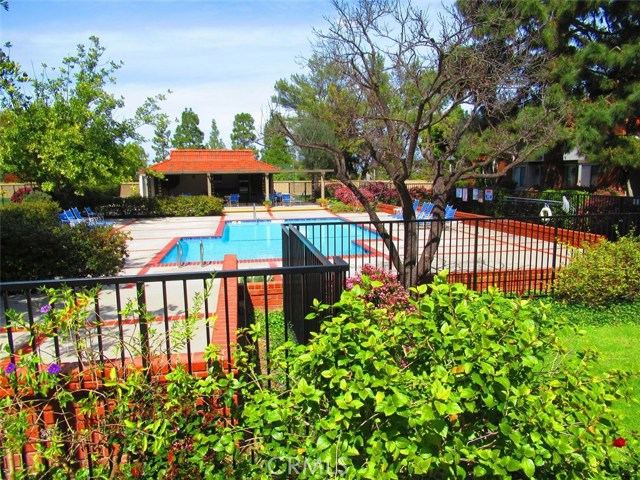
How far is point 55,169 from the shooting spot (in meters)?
17.6

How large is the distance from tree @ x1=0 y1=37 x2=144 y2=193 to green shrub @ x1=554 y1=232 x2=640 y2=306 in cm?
1726

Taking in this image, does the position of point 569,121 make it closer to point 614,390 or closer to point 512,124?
point 512,124

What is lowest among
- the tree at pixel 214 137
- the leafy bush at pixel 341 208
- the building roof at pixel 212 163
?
the leafy bush at pixel 341 208

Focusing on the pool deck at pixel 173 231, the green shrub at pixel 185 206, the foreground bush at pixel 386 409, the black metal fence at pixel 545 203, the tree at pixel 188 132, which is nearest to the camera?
the foreground bush at pixel 386 409

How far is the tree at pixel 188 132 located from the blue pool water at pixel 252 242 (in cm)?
5533

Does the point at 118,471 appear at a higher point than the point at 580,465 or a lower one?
lower

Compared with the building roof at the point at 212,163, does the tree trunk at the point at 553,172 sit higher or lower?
lower

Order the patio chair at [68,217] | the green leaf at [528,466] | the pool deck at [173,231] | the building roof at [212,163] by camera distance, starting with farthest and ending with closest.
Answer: the building roof at [212,163] < the patio chair at [68,217] < the pool deck at [173,231] < the green leaf at [528,466]

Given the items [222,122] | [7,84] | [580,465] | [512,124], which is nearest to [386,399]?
[580,465]

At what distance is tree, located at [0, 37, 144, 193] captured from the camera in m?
17.5

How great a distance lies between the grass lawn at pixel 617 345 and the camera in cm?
409

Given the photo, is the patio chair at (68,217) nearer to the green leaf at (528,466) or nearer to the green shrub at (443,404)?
the green shrub at (443,404)

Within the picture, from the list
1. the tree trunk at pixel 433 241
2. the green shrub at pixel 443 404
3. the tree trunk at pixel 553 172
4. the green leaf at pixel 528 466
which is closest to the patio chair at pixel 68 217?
the tree trunk at pixel 433 241

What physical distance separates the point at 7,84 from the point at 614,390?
25.2ft
